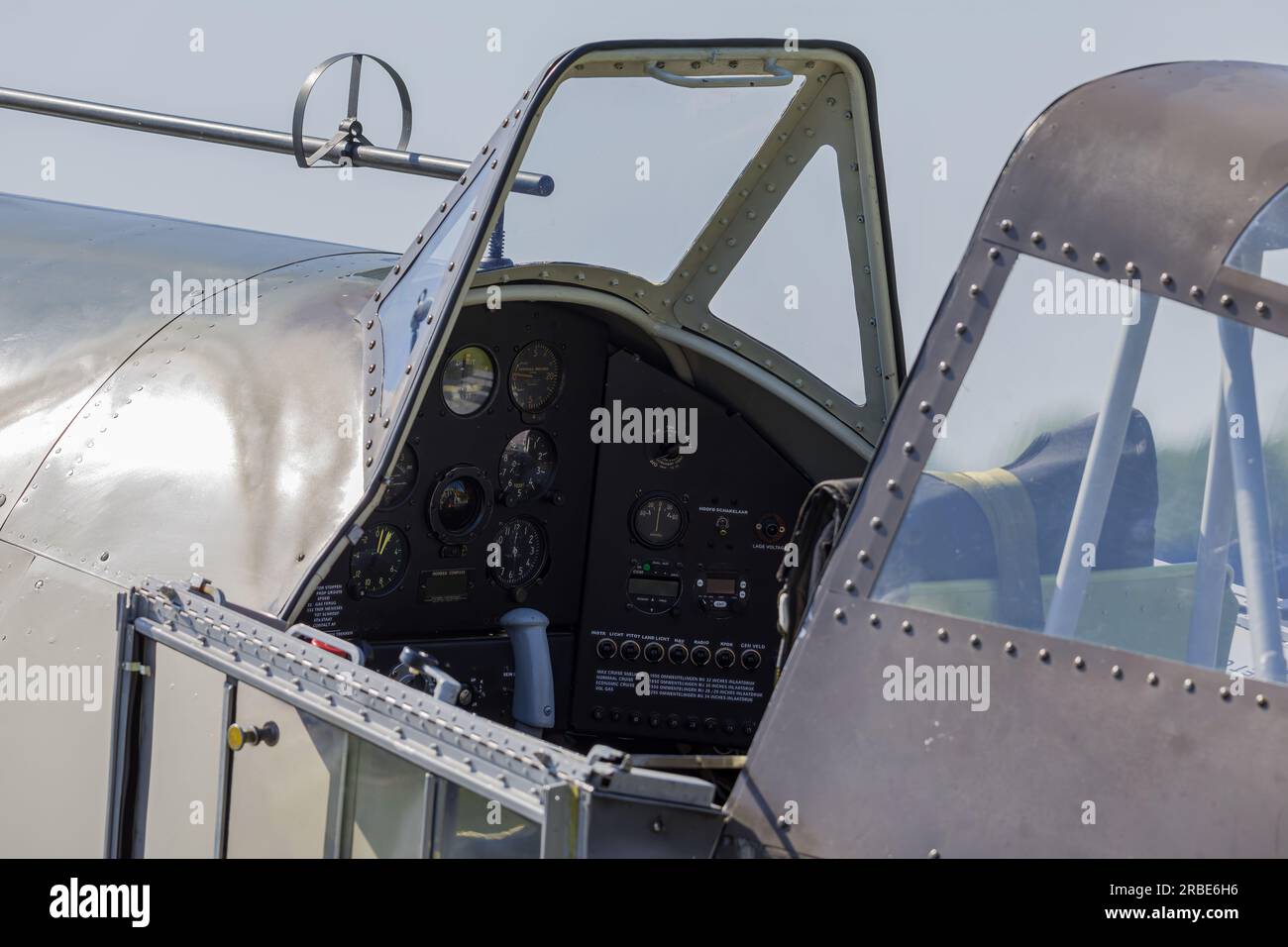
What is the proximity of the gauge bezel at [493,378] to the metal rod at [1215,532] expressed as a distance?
238 centimetres

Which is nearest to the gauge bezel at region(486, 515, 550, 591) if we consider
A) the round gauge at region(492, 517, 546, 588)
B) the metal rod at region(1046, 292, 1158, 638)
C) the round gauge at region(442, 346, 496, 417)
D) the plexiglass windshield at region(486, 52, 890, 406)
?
the round gauge at region(492, 517, 546, 588)

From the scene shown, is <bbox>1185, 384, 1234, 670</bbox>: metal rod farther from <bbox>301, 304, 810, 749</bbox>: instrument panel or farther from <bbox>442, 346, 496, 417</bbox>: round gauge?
<bbox>442, 346, 496, 417</bbox>: round gauge

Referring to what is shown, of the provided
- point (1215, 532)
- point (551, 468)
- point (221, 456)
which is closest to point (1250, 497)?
point (1215, 532)

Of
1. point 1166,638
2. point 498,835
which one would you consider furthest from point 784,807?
point 1166,638

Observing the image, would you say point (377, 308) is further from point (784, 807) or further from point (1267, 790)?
point (1267, 790)

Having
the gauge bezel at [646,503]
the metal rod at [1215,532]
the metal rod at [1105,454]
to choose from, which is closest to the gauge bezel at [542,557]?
the gauge bezel at [646,503]

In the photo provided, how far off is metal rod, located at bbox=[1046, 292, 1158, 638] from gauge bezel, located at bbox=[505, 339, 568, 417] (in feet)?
7.44

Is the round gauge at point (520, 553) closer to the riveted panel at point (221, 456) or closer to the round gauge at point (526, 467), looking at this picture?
the round gauge at point (526, 467)

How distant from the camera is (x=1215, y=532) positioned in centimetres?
229

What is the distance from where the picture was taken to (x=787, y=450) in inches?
178

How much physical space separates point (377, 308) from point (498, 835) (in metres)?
1.56

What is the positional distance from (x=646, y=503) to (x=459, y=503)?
0.62 metres

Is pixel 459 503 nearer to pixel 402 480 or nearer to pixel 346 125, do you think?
pixel 402 480

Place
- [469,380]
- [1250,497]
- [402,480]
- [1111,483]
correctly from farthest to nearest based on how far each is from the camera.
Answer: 1. [469,380]
2. [402,480]
3. [1111,483]
4. [1250,497]
